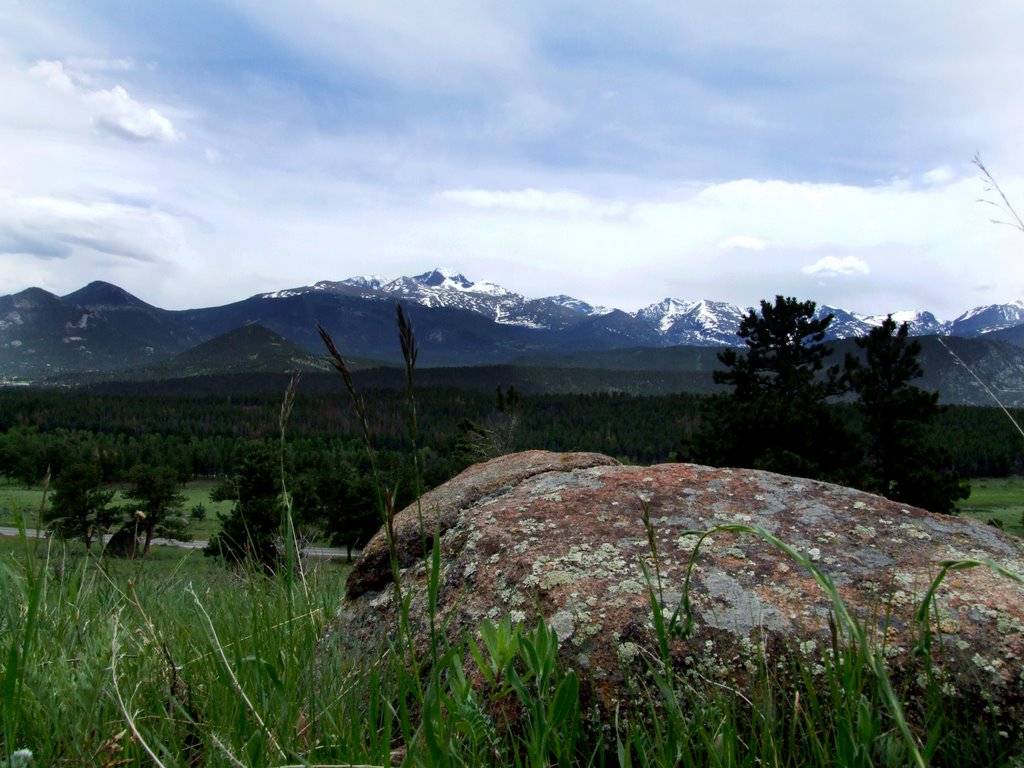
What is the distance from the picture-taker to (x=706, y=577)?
2.88 m

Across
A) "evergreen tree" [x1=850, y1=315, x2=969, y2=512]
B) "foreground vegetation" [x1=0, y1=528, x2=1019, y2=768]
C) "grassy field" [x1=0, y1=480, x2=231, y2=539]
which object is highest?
"foreground vegetation" [x1=0, y1=528, x2=1019, y2=768]

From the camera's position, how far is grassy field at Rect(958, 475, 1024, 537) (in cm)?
8236

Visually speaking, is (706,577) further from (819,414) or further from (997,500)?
(997,500)

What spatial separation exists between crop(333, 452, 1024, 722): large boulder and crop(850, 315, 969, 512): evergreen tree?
107 feet

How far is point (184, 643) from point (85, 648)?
0.35 metres

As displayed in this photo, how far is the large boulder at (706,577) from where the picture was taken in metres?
2.41

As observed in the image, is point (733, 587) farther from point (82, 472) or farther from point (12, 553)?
point (82, 472)

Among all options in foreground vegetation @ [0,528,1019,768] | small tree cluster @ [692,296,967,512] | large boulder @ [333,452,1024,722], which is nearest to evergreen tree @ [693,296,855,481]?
small tree cluster @ [692,296,967,512]

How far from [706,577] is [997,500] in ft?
415

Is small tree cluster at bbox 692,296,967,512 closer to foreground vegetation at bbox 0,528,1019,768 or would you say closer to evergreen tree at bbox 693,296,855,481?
evergreen tree at bbox 693,296,855,481

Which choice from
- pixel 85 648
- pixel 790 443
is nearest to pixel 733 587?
pixel 85 648

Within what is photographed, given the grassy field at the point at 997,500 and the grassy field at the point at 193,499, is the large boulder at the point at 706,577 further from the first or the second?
the grassy field at the point at 997,500

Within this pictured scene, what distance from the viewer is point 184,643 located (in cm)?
279

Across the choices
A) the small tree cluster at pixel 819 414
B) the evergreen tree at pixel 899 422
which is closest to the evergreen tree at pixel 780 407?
the small tree cluster at pixel 819 414
